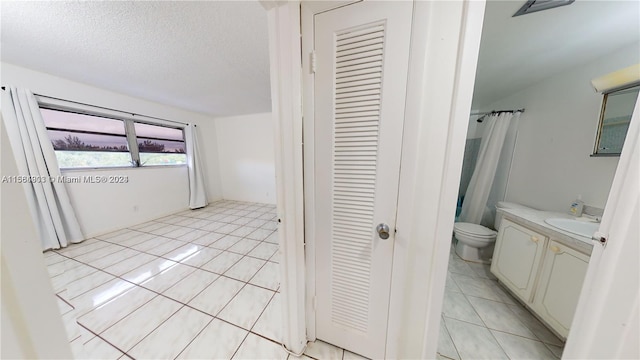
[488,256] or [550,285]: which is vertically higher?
[550,285]

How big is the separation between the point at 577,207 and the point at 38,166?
5.89 metres

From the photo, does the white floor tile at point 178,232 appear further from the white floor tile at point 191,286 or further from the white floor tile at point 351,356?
the white floor tile at point 351,356

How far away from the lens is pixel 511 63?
1.78m

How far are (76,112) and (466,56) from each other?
4.59 metres

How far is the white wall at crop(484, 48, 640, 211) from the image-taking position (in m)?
1.55

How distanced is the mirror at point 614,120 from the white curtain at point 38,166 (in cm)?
589

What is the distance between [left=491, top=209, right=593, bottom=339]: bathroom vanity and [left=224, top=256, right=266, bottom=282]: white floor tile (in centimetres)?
248

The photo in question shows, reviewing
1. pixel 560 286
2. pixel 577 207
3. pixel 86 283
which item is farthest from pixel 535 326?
pixel 86 283

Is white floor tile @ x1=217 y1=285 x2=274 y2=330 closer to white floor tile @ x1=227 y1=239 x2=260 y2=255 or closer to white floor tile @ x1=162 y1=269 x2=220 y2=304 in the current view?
white floor tile @ x1=162 y1=269 x2=220 y2=304

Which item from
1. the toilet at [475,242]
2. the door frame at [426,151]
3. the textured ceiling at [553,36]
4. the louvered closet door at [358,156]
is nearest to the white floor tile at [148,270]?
the louvered closet door at [358,156]

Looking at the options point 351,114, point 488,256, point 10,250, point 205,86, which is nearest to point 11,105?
point 205,86

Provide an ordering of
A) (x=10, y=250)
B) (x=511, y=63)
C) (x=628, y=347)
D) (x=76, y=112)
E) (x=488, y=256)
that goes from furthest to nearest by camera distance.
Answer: (x=76, y=112)
(x=488, y=256)
(x=511, y=63)
(x=628, y=347)
(x=10, y=250)

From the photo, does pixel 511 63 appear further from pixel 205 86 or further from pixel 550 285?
pixel 205 86

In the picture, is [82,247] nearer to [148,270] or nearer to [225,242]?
[148,270]
